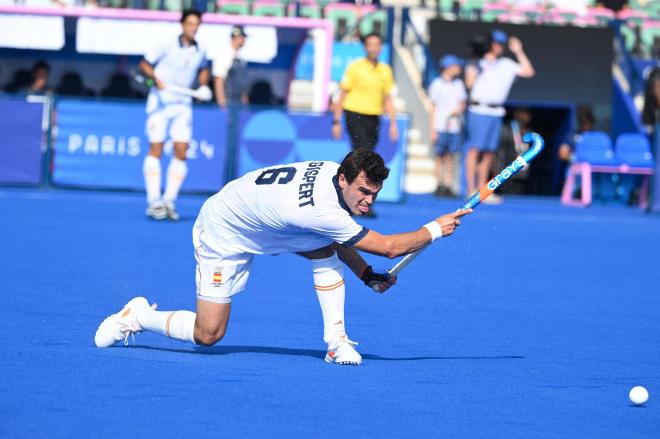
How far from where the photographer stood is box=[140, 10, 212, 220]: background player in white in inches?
540

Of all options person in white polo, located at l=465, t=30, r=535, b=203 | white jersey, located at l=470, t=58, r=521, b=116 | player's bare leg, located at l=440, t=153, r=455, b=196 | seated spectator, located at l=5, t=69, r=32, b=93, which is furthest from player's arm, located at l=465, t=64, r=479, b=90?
seated spectator, located at l=5, t=69, r=32, b=93

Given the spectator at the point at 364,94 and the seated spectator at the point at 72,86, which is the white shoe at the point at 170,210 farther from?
the seated spectator at the point at 72,86

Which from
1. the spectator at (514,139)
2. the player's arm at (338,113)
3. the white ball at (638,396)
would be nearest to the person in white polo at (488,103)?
the spectator at (514,139)

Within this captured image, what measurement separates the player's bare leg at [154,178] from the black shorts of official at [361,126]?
7.61 ft

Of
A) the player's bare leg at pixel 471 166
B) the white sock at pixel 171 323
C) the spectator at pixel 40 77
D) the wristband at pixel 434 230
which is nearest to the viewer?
the wristband at pixel 434 230

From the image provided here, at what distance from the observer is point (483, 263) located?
1230 cm

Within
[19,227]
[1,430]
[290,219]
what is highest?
[290,219]

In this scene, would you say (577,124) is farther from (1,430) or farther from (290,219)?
(1,430)

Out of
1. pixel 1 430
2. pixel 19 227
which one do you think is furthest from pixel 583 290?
pixel 1 430

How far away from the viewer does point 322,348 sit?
732 cm

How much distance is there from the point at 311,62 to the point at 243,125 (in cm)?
462

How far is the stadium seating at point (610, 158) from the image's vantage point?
20484 mm

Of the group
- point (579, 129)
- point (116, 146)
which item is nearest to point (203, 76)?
point (116, 146)

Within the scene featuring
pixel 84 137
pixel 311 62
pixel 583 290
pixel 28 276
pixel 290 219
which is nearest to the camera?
pixel 290 219
